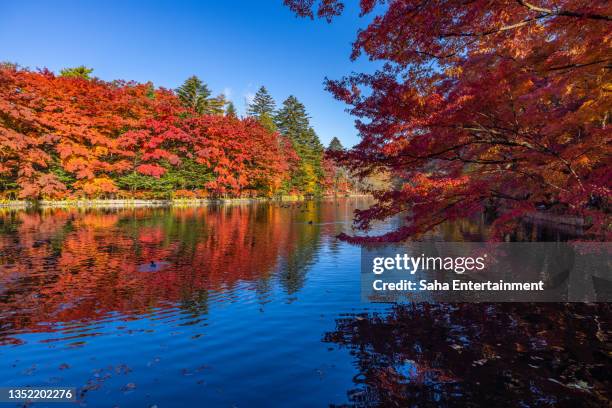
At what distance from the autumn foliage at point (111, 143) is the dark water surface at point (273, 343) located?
31996 mm

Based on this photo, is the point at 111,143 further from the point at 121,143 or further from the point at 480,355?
the point at 480,355

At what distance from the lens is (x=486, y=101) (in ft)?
19.3

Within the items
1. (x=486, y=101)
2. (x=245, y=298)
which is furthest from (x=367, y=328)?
(x=486, y=101)

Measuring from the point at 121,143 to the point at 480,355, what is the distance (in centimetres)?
4512

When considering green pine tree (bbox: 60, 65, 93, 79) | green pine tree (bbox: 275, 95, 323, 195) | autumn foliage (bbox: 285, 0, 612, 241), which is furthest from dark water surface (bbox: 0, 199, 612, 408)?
green pine tree (bbox: 275, 95, 323, 195)

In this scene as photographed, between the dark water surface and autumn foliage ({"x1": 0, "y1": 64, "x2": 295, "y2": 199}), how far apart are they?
3200 centimetres

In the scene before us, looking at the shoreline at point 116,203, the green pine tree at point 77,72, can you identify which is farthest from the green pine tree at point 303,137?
the green pine tree at point 77,72

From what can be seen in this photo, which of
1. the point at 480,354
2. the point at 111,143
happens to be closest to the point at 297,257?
the point at 480,354

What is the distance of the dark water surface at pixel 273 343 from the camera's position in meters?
4.74

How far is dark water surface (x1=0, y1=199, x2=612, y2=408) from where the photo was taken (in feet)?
15.6

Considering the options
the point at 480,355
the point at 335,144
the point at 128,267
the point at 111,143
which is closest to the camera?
the point at 480,355

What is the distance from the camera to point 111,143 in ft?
136

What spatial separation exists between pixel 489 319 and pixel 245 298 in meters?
5.59

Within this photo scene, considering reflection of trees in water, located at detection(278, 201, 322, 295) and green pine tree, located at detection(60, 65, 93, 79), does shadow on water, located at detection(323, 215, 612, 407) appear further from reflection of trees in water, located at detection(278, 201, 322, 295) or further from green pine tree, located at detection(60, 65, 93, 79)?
green pine tree, located at detection(60, 65, 93, 79)
